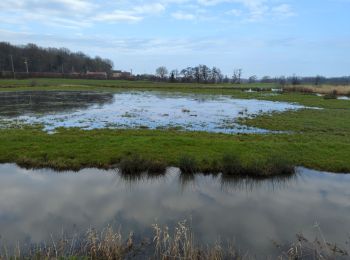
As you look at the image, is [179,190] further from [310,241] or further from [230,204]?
[310,241]

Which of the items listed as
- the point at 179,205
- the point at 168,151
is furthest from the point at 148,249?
the point at 168,151

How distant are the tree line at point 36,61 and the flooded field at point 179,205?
13083cm

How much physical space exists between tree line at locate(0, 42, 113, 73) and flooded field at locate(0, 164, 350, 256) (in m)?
131

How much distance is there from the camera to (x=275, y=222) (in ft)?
30.0

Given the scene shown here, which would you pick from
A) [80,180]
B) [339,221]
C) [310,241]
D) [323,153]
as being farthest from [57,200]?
A: [323,153]

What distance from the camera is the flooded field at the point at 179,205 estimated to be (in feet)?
27.6

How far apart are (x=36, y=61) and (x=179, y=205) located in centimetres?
15368

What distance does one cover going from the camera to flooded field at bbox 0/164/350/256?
841 cm

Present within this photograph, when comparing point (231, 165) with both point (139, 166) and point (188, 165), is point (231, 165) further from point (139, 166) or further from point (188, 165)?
point (139, 166)

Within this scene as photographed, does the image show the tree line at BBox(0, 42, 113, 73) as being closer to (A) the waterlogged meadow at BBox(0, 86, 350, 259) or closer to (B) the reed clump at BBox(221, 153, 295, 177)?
(A) the waterlogged meadow at BBox(0, 86, 350, 259)

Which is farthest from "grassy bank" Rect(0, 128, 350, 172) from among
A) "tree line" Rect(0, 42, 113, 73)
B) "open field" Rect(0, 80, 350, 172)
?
"tree line" Rect(0, 42, 113, 73)

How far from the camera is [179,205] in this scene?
10.2 metres

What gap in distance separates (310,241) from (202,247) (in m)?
2.80

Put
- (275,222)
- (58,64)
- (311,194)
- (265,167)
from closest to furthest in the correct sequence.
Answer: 1. (275,222)
2. (311,194)
3. (265,167)
4. (58,64)
